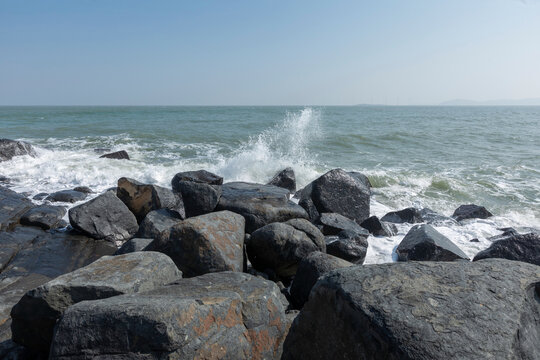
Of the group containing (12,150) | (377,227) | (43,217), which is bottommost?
(377,227)

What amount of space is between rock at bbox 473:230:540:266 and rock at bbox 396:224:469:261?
44cm

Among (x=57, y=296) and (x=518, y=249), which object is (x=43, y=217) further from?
(x=518, y=249)

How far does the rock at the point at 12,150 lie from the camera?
498 inches

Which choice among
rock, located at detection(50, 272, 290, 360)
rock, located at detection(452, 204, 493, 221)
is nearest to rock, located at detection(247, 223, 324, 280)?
rock, located at detection(50, 272, 290, 360)

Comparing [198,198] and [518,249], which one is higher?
[198,198]

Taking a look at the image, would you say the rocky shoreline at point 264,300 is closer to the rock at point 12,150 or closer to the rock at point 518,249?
the rock at point 518,249

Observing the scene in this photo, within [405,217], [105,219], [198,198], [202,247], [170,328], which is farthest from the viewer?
[405,217]

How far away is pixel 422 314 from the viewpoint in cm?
198

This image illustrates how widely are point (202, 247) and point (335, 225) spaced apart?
126 inches

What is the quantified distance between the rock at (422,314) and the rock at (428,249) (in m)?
3.13

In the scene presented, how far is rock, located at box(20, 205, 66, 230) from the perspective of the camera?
6961mm

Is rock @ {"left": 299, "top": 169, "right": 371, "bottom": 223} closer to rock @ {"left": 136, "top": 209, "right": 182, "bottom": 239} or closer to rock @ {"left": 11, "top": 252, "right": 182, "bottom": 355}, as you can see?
rock @ {"left": 136, "top": 209, "right": 182, "bottom": 239}

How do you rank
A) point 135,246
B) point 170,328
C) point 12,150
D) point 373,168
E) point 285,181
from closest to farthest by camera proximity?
point 170,328, point 135,246, point 285,181, point 12,150, point 373,168

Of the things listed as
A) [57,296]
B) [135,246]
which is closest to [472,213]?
[135,246]
